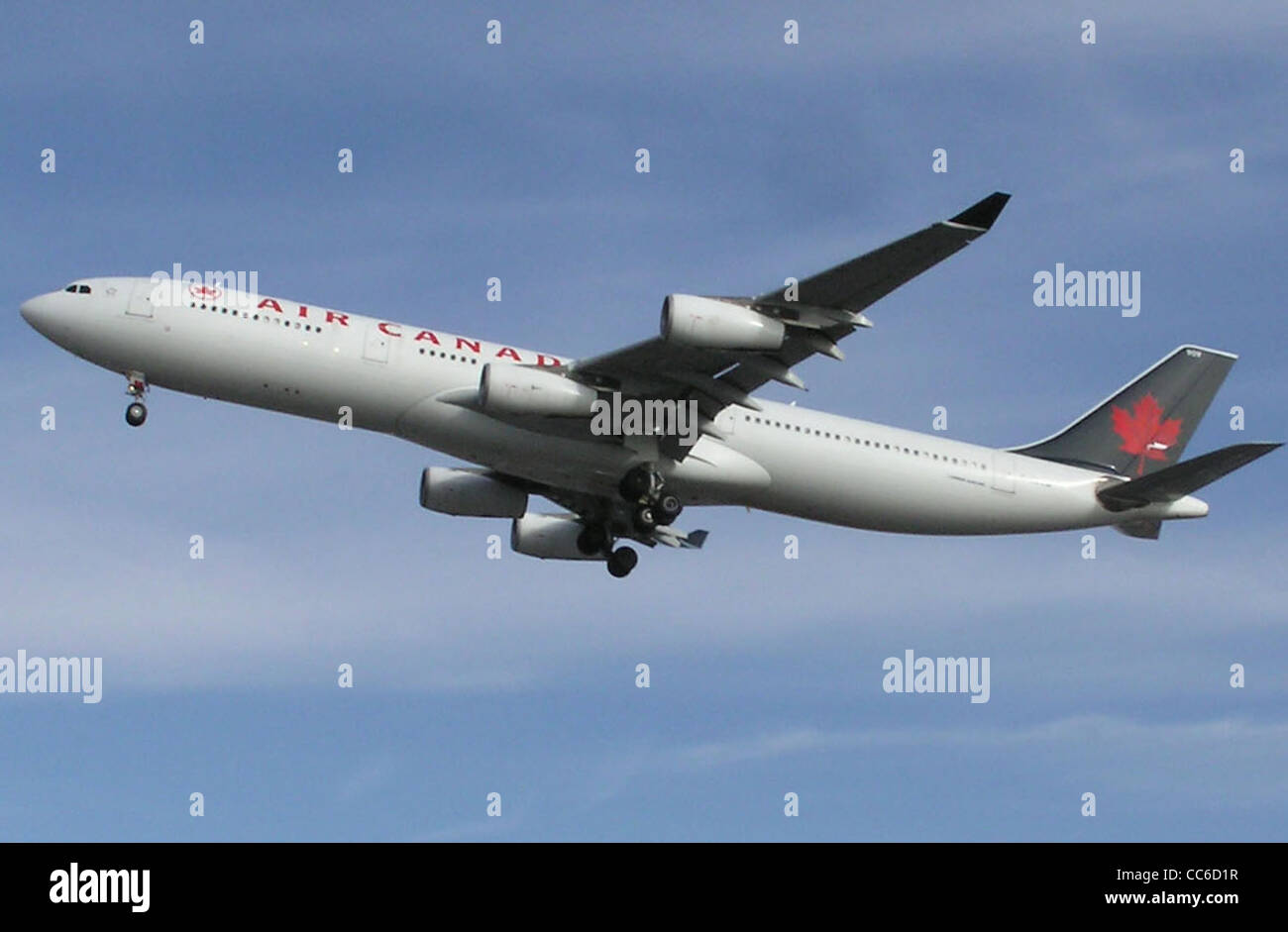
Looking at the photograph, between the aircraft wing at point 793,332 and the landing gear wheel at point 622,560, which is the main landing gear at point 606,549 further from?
the aircraft wing at point 793,332

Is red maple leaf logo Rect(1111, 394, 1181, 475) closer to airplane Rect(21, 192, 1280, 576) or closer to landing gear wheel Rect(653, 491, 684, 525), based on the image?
airplane Rect(21, 192, 1280, 576)

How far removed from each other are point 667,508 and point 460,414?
588 centimetres

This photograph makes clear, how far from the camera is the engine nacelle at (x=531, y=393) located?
137ft

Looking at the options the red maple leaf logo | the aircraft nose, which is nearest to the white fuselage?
the aircraft nose

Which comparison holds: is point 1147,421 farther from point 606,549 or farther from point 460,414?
point 460,414

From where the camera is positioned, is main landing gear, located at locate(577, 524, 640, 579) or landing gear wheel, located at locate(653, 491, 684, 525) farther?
main landing gear, located at locate(577, 524, 640, 579)

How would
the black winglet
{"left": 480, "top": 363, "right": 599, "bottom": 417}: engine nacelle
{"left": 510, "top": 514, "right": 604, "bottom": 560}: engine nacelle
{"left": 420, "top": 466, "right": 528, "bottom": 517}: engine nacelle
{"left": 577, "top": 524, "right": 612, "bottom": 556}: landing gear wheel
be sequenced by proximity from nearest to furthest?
the black winglet
{"left": 480, "top": 363, "right": 599, "bottom": 417}: engine nacelle
{"left": 420, "top": 466, "right": 528, "bottom": 517}: engine nacelle
{"left": 577, "top": 524, "right": 612, "bottom": 556}: landing gear wheel
{"left": 510, "top": 514, "right": 604, "bottom": 560}: engine nacelle

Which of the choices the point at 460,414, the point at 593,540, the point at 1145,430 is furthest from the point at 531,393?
the point at 1145,430

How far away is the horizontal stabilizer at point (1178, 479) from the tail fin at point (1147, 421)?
1726 millimetres

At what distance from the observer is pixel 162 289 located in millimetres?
42250

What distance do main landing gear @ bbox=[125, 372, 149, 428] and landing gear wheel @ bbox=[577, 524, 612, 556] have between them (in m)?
12.8

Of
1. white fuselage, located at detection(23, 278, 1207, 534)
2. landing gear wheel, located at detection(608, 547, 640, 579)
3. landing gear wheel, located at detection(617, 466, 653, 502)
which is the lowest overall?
landing gear wheel, located at detection(608, 547, 640, 579)

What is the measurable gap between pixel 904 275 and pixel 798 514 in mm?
9275

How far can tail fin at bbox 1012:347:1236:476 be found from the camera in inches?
2012
